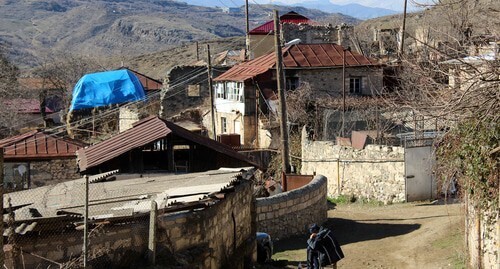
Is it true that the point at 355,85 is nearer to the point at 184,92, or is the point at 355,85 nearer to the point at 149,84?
the point at 184,92

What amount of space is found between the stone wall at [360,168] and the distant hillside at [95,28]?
87009 mm

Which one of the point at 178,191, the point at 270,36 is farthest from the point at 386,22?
the point at 178,191

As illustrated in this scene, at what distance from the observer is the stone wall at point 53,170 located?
2441 cm

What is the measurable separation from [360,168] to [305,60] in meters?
11.3

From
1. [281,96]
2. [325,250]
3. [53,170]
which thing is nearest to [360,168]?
[281,96]

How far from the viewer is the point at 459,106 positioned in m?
11.9

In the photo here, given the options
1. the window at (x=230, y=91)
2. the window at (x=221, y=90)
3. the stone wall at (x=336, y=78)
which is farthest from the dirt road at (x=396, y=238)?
the window at (x=221, y=90)

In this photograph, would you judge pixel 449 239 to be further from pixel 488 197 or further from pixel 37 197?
pixel 37 197

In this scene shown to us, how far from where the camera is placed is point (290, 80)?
35.8 meters

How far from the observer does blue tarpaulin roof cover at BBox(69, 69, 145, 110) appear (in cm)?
3822

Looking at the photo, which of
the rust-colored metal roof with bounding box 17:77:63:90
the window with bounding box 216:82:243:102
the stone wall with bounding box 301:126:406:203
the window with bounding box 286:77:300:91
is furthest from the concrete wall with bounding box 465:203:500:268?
the rust-colored metal roof with bounding box 17:77:63:90

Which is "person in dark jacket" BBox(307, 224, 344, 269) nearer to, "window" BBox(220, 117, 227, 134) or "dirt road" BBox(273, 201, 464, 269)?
"dirt road" BBox(273, 201, 464, 269)

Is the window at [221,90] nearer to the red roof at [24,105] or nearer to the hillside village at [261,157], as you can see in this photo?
the hillside village at [261,157]

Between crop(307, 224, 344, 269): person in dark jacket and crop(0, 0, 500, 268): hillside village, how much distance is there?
1.14 m
